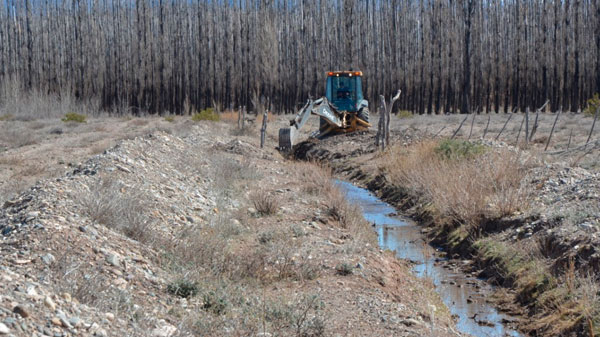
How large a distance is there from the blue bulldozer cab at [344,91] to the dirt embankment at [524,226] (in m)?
6.63

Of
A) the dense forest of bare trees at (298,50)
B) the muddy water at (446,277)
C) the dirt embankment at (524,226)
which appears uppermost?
the dense forest of bare trees at (298,50)

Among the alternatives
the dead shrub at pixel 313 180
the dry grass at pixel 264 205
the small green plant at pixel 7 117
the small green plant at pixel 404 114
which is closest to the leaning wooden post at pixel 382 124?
the dead shrub at pixel 313 180

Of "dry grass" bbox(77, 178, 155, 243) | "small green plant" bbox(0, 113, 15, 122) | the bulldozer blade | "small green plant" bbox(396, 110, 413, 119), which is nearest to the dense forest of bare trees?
"small green plant" bbox(396, 110, 413, 119)

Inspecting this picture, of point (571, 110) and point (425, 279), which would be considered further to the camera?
point (571, 110)

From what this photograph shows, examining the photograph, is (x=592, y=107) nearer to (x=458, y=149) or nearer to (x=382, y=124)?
(x=382, y=124)

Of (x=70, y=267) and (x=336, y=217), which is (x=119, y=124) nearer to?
(x=336, y=217)

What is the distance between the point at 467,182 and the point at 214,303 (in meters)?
6.74

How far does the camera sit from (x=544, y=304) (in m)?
7.45

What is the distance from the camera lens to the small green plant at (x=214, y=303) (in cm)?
567

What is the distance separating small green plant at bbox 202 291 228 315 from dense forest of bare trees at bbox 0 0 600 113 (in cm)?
2497

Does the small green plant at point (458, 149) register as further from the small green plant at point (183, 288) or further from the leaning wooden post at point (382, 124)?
the small green plant at point (183, 288)

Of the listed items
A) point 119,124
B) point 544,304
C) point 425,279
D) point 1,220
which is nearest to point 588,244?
point 544,304

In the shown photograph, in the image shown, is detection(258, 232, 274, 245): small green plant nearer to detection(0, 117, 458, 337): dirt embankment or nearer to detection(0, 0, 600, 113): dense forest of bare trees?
detection(0, 117, 458, 337): dirt embankment

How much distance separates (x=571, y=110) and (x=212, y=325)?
26598 millimetres
